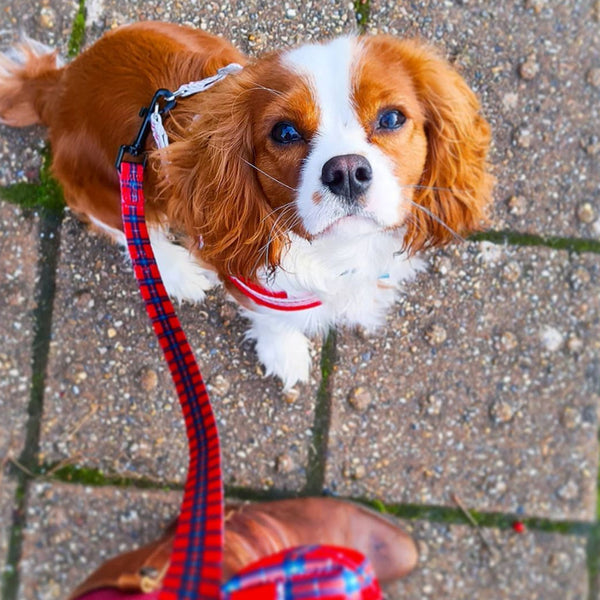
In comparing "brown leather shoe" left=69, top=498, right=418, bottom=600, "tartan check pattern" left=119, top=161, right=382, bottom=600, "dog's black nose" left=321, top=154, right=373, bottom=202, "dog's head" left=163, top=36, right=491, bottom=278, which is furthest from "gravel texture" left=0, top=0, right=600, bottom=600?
"dog's black nose" left=321, top=154, right=373, bottom=202

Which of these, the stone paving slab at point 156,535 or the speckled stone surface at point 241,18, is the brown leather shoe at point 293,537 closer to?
the stone paving slab at point 156,535

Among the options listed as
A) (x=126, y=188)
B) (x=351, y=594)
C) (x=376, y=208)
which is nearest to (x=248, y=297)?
(x=126, y=188)

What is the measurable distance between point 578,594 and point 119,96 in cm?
229

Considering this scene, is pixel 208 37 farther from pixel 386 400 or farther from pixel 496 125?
pixel 386 400

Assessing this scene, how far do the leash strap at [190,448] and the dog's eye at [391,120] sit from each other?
26.4 inches

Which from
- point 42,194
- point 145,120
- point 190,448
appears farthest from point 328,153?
point 42,194

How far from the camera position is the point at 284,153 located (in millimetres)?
1433

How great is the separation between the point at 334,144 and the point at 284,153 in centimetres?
14

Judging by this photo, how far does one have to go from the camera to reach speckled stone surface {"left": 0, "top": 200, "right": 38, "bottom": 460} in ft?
7.37

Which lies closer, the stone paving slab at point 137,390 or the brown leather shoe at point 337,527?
the brown leather shoe at point 337,527

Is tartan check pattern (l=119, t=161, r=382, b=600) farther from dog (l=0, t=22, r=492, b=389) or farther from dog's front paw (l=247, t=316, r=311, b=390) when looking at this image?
dog's front paw (l=247, t=316, r=311, b=390)

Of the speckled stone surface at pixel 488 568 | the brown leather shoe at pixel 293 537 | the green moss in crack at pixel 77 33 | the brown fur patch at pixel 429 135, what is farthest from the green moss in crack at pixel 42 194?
the speckled stone surface at pixel 488 568

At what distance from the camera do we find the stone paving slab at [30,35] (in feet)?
7.62

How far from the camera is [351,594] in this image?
1.14 metres
